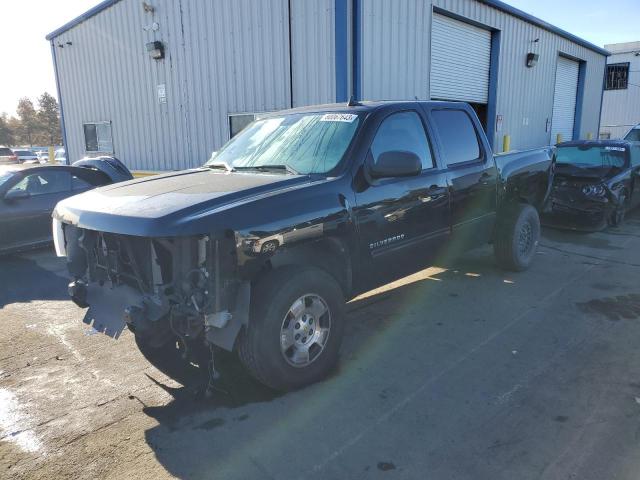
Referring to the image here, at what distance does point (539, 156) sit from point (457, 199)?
7.74 feet

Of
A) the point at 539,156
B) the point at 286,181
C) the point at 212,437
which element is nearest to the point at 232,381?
the point at 212,437

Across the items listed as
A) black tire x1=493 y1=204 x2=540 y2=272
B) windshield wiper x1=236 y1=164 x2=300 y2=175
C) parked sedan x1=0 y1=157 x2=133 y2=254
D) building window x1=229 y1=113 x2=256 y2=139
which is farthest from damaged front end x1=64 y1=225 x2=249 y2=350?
building window x1=229 y1=113 x2=256 y2=139

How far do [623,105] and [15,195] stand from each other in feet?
111

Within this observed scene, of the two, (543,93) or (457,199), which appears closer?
(457,199)

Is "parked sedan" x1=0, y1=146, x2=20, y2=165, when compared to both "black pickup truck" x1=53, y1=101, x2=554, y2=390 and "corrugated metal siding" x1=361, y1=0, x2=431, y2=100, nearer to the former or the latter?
"corrugated metal siding" x1=361, y1=0, x2=431, y2=100

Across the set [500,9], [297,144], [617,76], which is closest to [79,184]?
[297,144]

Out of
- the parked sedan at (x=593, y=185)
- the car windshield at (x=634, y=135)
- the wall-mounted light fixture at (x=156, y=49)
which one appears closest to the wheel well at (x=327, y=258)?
the parked sedan at (x=593, y=185)

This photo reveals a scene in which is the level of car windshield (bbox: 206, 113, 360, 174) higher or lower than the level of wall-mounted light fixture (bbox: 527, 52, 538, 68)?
lower

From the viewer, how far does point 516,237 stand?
19.1 feet

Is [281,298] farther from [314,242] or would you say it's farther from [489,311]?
[489,311]

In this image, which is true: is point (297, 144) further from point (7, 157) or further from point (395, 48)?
point (7, 157)

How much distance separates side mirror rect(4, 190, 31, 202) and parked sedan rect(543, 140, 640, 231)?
819 cm

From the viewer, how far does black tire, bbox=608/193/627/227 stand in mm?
8532

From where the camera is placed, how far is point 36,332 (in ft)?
15.0
